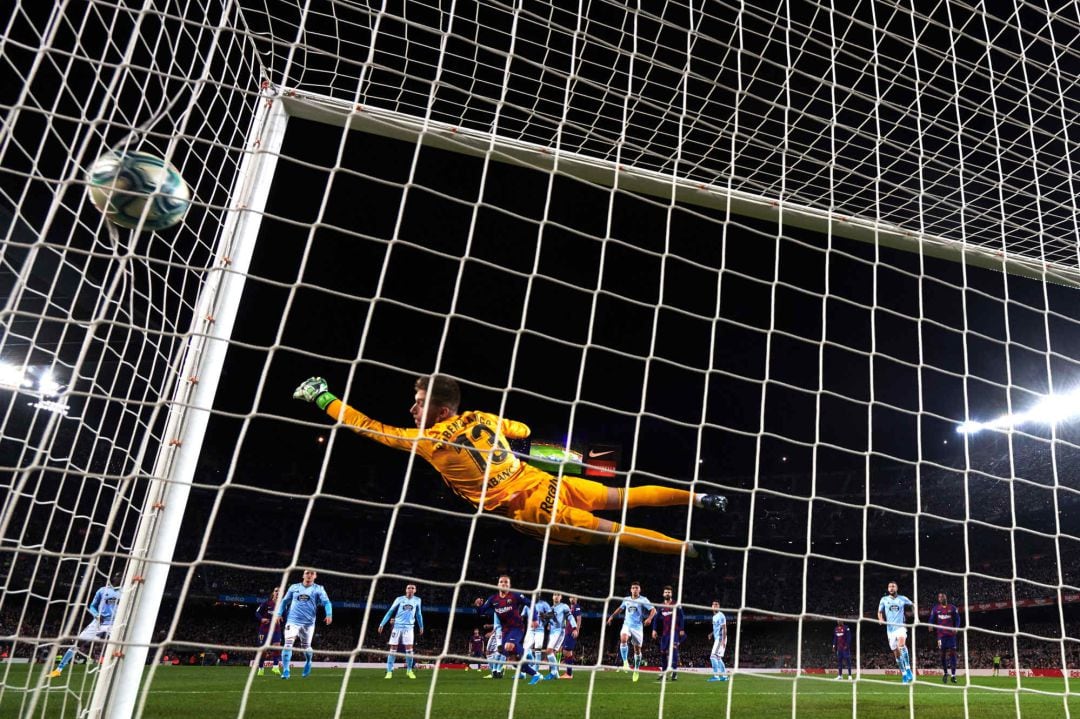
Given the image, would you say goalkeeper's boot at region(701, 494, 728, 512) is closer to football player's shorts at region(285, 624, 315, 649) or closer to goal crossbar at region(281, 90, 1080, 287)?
goal crossbar at region(281, 90, 1080, 287)

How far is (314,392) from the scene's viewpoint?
422 cm

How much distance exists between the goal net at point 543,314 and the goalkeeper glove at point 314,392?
26 centimetres

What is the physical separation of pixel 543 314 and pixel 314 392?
7412 mm

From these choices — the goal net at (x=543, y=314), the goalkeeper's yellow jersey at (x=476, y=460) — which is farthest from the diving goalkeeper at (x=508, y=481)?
the goal net at (x=543, y=314)

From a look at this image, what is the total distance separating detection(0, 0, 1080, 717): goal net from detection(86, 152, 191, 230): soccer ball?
0.08m

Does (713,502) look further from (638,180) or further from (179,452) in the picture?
(179,452)

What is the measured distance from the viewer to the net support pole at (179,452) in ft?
7.29

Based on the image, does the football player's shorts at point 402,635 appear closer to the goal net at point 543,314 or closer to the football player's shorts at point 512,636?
the goal net at point 543,314

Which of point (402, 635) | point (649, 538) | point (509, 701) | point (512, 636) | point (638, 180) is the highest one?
point (638, 180)

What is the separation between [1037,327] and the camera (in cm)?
970

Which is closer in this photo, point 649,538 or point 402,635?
point 649,538

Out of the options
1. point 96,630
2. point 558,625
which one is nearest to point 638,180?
point 96,630

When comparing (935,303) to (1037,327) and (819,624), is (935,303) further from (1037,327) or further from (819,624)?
(819,624)

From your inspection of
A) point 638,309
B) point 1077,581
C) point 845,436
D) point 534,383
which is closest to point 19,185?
point 638,309
